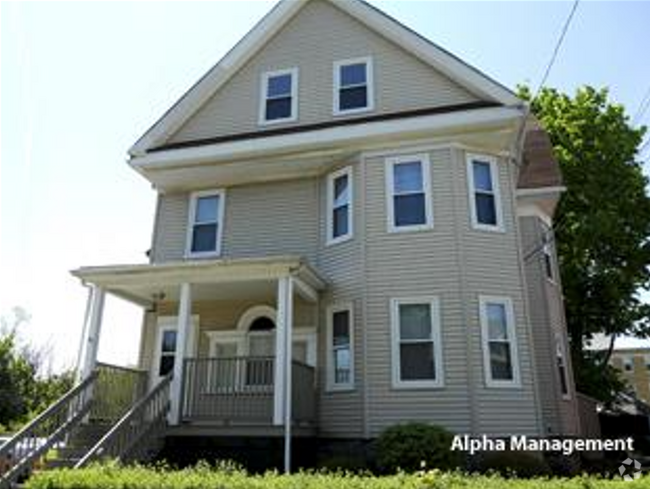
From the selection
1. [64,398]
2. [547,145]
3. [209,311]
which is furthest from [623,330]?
[64,398]

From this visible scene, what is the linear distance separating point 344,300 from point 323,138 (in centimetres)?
371

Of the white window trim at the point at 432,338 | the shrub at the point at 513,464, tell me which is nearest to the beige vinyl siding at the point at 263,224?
the white window trim at the point at 432,338

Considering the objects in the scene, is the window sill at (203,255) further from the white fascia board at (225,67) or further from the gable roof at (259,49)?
the white fascia board at (225,67)

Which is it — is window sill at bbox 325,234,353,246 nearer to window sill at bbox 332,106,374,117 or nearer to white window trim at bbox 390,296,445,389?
white window trim at bbox 390,296,445,389

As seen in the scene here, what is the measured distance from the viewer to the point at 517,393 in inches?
464

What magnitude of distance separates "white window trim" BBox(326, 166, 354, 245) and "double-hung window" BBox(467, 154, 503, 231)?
263 centimetres

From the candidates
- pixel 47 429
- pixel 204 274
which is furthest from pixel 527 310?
pixel 47 429

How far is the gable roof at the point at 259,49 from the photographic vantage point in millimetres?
14094

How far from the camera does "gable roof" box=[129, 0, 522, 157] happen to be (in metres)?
14.1

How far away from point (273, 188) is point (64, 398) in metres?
6.90

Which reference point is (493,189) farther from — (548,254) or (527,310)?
(548,254)

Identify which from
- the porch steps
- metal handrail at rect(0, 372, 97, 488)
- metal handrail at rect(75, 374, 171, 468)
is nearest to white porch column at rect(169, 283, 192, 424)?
metal handrail at rect(75, 374, 171, 468)

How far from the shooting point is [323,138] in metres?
13.5

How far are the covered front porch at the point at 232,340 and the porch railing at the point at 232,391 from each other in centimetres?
2
